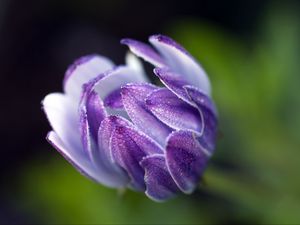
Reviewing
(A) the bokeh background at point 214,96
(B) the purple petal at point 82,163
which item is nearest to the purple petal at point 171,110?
(B) the purple petal at point 82,163

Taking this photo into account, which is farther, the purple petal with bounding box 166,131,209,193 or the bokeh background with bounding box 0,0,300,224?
the bokeh background with bounding box 0,0,300,224

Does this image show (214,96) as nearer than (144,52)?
No

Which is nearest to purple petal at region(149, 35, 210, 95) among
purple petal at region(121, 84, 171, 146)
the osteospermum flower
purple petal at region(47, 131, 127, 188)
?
the osteospermum flower

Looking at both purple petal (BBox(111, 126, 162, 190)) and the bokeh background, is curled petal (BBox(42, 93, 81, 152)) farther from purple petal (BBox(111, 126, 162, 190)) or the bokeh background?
the bokeh background

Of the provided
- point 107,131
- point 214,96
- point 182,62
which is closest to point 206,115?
point 182,62

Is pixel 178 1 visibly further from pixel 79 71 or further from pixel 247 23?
pixel 79 71

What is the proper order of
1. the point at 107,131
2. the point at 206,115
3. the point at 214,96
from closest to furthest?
the point at 107,131
the point at 206,115
the point at 214,96

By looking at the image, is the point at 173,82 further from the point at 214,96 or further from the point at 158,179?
the point at 214,96

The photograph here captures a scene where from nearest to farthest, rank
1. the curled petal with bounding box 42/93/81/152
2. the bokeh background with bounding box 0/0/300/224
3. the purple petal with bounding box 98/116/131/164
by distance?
the purple petal with bounding box 98/116/131/164 → the curled petal with bounding box 42/93/81/152 → the bokeh background with bounding box 0/0/300/224
